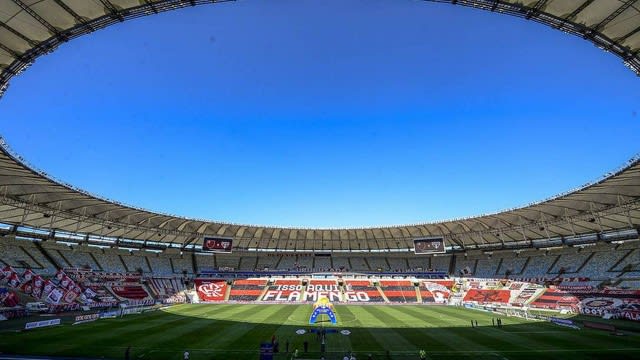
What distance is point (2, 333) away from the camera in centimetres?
2741

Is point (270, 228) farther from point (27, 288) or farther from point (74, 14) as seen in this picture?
point (74, 14)

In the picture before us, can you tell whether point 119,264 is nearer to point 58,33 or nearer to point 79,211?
point 79,211

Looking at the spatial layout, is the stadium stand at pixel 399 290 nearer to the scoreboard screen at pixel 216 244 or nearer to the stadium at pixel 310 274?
the stadium at pixel 310 274

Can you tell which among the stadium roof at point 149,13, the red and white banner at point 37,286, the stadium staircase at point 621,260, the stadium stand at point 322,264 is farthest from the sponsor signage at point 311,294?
the stadium roof at point 149,13

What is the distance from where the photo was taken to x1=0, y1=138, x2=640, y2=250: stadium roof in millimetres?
35281

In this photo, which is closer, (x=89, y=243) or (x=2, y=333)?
(x=2, y=333)

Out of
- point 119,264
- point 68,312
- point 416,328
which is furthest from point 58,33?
point 119,264

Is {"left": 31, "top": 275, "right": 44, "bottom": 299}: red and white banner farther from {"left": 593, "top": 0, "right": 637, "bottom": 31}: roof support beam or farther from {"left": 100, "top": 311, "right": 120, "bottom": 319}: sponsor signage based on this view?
{"left": 593, "top": 0, "right": 637, "bottom": 31}: roof support beam

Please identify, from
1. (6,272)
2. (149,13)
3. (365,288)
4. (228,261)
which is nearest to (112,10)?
(149,13)

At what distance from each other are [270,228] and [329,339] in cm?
3877

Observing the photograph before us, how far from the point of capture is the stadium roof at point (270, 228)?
15.9m

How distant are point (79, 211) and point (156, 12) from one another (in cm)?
4080

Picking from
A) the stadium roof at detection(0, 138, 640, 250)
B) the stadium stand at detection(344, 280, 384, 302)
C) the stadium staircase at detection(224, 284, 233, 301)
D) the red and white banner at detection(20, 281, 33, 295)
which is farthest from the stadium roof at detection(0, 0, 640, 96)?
the stadium staircase at detection(224, 284, 233, 301)

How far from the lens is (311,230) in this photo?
66125mm
